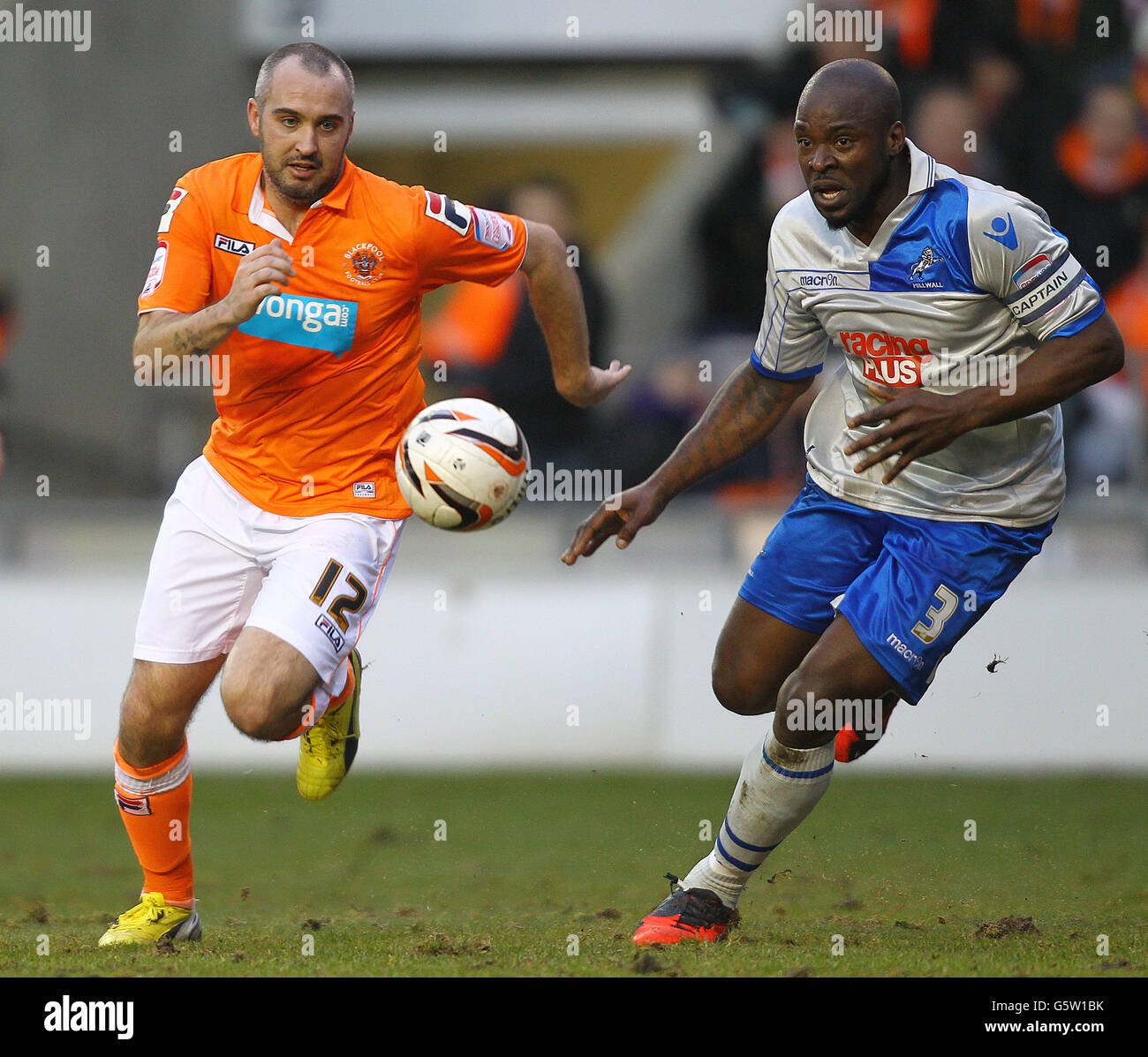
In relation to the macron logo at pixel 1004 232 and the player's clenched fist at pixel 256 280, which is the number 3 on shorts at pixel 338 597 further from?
the macron logo at pixel 1004 232

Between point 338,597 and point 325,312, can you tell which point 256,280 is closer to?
point 325,312

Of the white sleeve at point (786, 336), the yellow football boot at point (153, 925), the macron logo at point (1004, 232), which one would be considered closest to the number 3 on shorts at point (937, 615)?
the white sleeve at point (786, 336)

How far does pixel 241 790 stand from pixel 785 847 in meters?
3.35

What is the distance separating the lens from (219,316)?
5246 millimetres

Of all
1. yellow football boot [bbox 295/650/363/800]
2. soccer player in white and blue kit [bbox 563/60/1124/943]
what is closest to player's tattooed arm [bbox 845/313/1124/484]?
soccer player in white and blue kit [bbox 563/60/1124/943]

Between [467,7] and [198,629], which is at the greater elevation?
[467,7]

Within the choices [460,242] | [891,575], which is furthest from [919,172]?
[460,242]

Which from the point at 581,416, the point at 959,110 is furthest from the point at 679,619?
the point at 959,110

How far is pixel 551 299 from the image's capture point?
6.14 metres

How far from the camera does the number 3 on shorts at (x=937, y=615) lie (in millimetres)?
5512

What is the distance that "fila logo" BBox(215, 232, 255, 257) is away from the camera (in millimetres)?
5707

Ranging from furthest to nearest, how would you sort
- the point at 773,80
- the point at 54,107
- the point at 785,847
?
the point at 54,107, the point at 773,80, the point at 785,847

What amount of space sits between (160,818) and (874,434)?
8.75ft

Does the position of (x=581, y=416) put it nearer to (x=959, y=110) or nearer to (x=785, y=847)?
(x=959, y=110)
